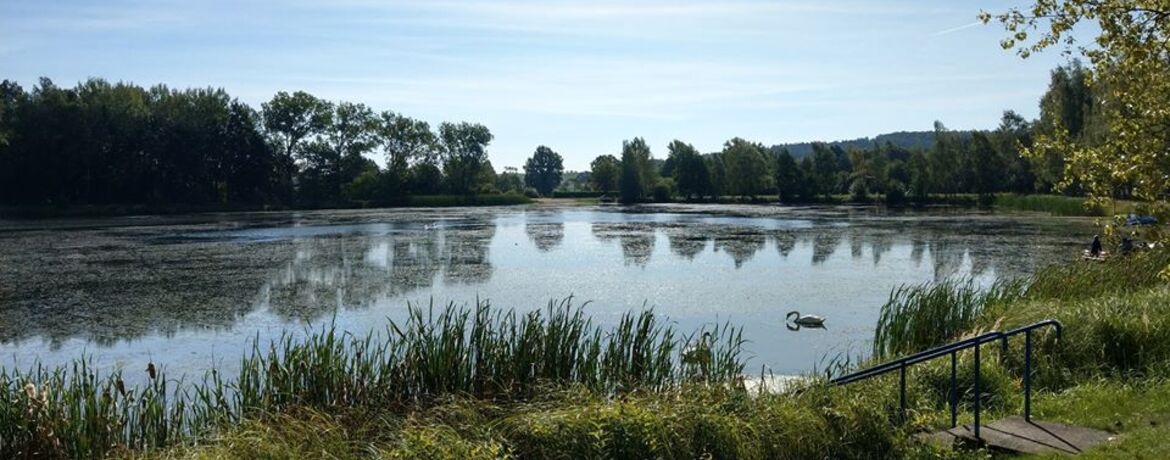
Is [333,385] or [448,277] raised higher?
[333,385]

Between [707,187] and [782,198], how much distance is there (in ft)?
35.4

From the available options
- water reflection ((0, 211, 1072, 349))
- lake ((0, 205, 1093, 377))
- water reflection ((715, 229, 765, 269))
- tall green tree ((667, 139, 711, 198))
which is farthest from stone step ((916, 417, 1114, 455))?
tall green tree ((667, 139, 711, 198))

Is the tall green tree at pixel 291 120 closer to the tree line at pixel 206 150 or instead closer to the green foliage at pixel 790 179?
the tree line at pixel 206 150

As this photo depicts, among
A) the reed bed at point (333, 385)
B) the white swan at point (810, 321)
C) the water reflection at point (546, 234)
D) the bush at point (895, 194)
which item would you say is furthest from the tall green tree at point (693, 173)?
the reed bed at point (333, 385)

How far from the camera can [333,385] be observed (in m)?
8.56

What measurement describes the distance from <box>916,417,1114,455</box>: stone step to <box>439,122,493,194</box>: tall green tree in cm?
8616

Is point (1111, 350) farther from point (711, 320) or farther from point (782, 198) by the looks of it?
point (782, 198)

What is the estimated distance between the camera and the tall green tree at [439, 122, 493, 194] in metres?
92.2

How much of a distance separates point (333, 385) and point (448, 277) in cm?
1349

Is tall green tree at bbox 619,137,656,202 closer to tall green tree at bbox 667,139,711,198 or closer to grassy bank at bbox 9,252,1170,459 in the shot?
tall green tree at bbox 667,139,711,198

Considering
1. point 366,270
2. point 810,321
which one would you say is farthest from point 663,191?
point 810,321

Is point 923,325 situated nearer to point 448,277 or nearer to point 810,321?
point 810,321

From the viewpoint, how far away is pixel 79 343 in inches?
535

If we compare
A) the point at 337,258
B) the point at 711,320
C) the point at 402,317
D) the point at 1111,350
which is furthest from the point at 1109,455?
the point at 337,258
